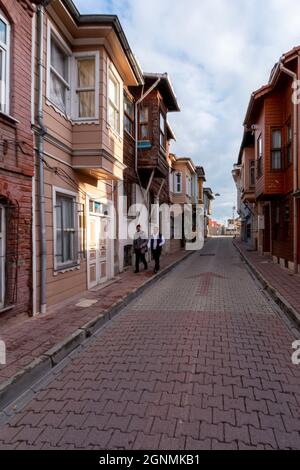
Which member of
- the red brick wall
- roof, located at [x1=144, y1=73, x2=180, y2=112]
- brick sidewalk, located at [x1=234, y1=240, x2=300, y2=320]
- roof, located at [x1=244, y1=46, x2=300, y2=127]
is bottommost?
brick sidewalk, located at [x1=234, y1=240, x2=300, y2=320]

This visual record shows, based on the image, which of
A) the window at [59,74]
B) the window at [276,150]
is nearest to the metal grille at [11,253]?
the window at [59,74]

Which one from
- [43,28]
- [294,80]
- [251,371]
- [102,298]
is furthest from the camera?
[294,80]

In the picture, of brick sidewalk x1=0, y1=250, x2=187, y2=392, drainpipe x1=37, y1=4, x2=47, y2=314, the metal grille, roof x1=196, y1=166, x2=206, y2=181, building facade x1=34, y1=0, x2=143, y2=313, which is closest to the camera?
brick sidewalk x1=0, y1=250, x2=187, y2=392

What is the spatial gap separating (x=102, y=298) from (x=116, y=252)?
14.3 ft

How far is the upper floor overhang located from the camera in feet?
24.6

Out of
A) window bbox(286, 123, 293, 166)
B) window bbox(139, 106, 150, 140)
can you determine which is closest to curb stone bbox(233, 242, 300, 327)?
window bbox(286, 123, 293, 166)

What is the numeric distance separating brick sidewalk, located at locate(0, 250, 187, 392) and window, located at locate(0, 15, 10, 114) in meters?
3.60

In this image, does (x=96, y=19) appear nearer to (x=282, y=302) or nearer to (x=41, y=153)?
(x=41, y=153)

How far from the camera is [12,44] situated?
19.9ft

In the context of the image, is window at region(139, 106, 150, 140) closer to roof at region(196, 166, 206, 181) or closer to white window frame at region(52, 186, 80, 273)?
white window frame at region(52, 186, 80, 273)

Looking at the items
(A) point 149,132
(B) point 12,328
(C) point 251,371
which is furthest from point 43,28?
(A) point 149,132
